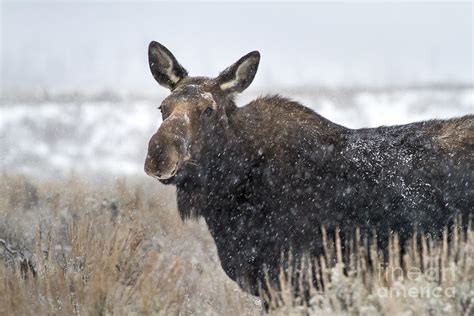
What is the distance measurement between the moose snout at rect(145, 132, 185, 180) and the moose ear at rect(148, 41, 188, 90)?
4.02 feet

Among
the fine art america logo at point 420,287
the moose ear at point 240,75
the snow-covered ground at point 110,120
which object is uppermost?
the snow-covered ground at point 110,120

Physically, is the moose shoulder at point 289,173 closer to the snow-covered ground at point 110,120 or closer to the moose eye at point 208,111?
the moose eye at point 208,111

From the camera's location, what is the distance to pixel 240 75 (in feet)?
22.7

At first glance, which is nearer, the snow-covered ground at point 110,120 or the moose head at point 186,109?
the moose head at point 186,109

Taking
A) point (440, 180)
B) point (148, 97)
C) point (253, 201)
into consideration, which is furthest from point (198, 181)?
point (148, 97)

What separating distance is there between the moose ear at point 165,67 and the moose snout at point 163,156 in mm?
1226

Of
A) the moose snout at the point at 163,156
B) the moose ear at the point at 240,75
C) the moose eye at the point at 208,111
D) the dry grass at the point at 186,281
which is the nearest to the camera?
the dry grass at the point at 186,281

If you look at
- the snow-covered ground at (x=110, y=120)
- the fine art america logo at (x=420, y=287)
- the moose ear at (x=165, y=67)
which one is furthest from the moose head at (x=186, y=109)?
the snow-covered ground at (x=110, y=120)

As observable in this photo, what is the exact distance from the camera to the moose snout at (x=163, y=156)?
228 inches

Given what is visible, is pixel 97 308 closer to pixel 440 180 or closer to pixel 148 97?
pixel 440 180

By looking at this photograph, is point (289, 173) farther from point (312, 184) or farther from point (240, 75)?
point (240, 75)

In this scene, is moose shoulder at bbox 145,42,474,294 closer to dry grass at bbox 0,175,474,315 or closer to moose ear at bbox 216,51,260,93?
moose ear at bbox 216,51,260,93

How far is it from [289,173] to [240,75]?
1.14m

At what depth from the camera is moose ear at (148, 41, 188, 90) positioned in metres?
7.09
